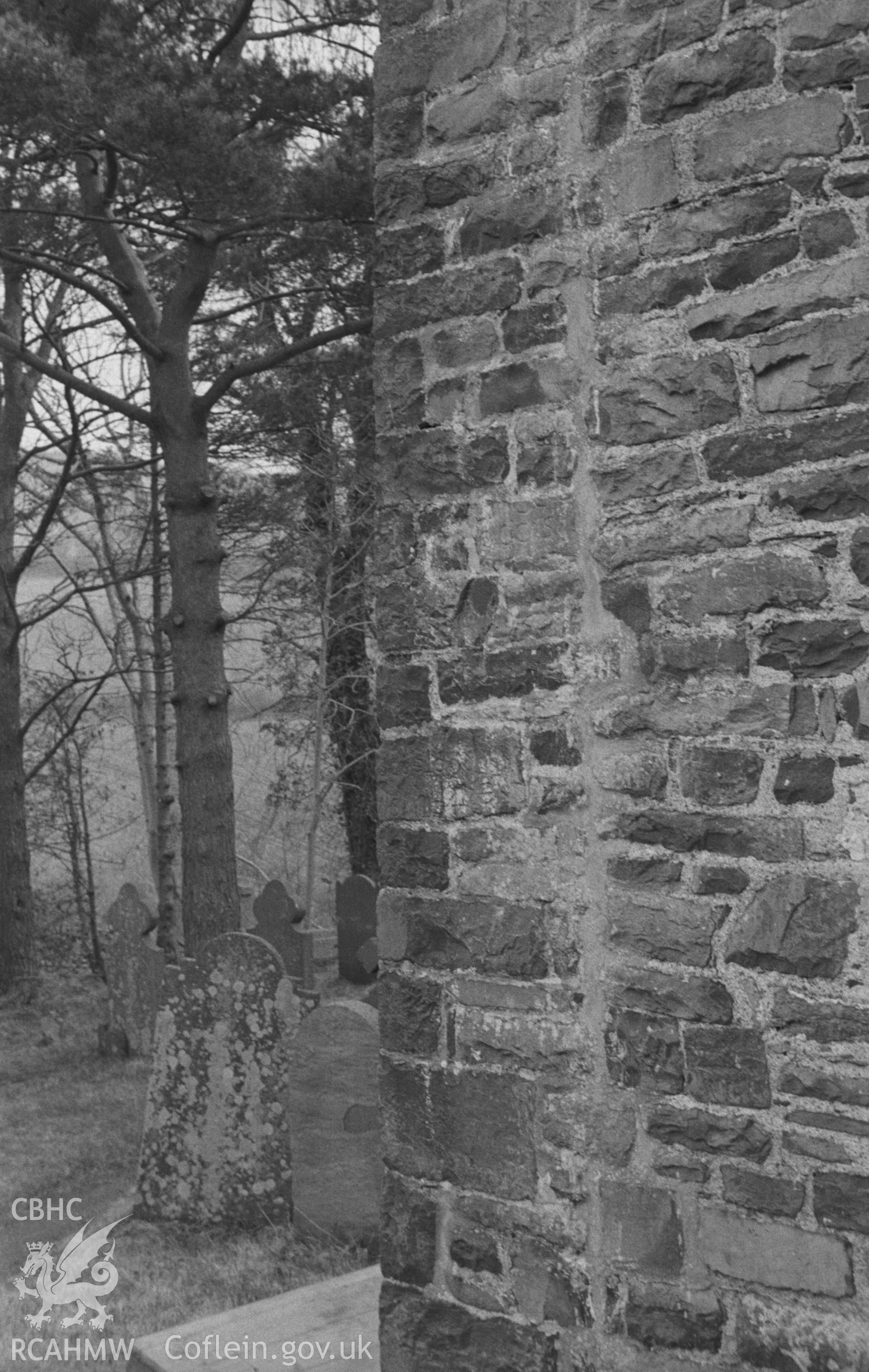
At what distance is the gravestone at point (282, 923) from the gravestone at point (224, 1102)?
471cm

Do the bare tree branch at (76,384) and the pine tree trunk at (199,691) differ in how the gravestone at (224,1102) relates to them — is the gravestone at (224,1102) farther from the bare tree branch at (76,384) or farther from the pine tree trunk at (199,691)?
the bare tree branch at (76,384)

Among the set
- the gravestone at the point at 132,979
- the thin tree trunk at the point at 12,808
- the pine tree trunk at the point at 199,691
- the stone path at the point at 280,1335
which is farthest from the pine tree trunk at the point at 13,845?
the stone path at the point at 280,1335

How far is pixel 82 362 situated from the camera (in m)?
13.5

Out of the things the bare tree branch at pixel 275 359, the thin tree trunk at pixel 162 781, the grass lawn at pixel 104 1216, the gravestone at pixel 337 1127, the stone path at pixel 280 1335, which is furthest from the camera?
the thin tree trunk at pixel 162 781

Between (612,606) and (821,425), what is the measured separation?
2.10ft

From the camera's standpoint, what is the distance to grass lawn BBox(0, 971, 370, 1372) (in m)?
5.11

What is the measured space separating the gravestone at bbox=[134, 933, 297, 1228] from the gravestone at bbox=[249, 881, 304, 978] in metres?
4.71

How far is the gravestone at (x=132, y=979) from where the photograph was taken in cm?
982

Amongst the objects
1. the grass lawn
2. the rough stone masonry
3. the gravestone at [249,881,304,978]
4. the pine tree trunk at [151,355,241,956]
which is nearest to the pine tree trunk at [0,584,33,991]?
the grass lawn

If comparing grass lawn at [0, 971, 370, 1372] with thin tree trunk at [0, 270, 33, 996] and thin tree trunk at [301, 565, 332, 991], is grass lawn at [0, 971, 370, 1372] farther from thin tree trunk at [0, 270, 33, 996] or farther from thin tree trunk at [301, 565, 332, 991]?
thin tree trunk at [301, 565, 332, 991]

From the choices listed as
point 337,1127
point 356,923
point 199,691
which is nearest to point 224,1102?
point 337,1127

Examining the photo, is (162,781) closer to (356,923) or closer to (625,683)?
(356,923)

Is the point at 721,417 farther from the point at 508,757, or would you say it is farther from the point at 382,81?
the point at 382,81

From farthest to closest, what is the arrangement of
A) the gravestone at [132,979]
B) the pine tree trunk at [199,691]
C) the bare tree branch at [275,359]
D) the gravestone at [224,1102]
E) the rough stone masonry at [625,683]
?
1. the gravestone at [132,979]
2. the pine tree trunk at [199,691]
3. the bare tree branch at [275,359]
4. the gravestone at [224,1102]
5. the rough stone masonry at [625,683]
